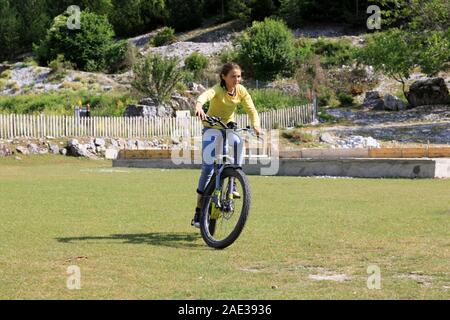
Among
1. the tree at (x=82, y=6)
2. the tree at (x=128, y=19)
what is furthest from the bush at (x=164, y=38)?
the tree at (x=82, y=6)

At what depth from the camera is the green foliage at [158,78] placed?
144 feet

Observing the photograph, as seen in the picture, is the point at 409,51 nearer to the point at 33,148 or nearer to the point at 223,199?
the point at 33,148

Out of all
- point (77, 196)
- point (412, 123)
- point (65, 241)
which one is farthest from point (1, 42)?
point (65, 241)

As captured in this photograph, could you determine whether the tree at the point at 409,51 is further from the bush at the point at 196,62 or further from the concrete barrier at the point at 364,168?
the bush at the point at 196,62

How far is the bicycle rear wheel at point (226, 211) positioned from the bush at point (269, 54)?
50.0 m

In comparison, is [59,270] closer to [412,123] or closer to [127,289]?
[127,289]

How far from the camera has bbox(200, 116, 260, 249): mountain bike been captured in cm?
812

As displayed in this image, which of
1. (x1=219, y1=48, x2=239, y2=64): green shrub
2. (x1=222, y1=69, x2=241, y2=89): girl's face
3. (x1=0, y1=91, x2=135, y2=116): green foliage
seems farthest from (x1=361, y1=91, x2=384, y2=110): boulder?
(x1=222, y1=69, x2=241, y2=89): girl's face

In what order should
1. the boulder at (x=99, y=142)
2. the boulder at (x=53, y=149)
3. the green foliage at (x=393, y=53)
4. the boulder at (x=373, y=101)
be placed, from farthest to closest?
the boulder at (x=373, y=101) → the green foliage at (x=393, y=53) → the boulder at (x=99, y=142) → the boulder at (x=53, y=149)

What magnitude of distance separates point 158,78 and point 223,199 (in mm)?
36111

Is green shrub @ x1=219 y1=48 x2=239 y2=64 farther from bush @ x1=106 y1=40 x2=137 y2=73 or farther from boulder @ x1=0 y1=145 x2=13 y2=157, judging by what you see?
boulder @ x1=0 y1=145 x2=13 y2=157

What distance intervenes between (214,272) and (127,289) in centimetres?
100

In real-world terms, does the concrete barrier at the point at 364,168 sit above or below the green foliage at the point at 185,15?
below

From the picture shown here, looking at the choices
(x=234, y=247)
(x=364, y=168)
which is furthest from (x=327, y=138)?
(x=234, y=247)
